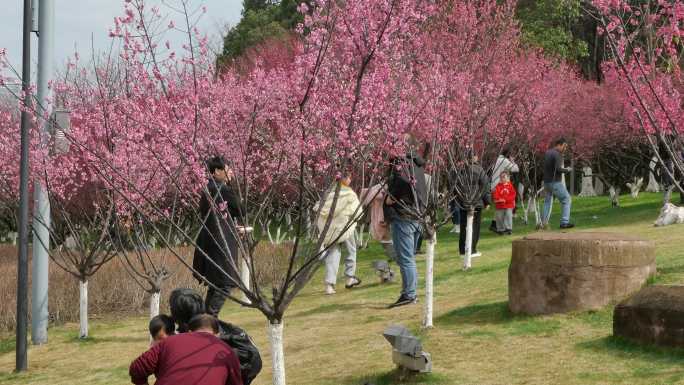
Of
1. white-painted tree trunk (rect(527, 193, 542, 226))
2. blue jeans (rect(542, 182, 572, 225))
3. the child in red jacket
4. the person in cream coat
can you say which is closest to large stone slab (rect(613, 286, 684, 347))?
the person in cream coat

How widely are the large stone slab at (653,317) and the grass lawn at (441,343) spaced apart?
0.09m

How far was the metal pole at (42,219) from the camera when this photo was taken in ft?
34.9

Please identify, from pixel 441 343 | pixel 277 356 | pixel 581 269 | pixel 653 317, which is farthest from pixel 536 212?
pixel 277 356

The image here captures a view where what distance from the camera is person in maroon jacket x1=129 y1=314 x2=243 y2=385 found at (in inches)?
171

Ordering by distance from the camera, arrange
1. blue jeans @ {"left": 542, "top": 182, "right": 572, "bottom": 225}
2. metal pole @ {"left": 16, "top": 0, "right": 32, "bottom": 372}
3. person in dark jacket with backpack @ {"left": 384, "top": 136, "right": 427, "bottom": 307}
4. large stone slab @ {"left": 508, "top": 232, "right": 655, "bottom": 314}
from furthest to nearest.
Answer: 1. blue jeans @ {"left": 542, "top": 182, "right": 572, "bottom": 225}
2. person in dark jacket with backpack @ {"left": 384, "top": 136, "right": 427, "bottom": 307}
3. metal pole @ {"left": 16, "top": 0, "right": 32, "bottom": 372}
4. large stone slab @ {"left": 508, "top": 232, "right": 655, "bottom": 314}

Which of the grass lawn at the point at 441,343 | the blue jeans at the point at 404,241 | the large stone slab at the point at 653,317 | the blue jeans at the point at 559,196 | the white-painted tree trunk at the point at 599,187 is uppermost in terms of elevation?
the white-painted tree trunk at the point at 599,187

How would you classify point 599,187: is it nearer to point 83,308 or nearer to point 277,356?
point 83,308

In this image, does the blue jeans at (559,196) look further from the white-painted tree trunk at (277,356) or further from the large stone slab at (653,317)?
the white-painted tree trunk at (277,356)

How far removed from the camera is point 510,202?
18.0m

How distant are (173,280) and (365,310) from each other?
4843 mm

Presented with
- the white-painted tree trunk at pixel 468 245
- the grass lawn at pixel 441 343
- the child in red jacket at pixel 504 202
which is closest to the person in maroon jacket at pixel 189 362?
the grass lawn at pixel 441 343

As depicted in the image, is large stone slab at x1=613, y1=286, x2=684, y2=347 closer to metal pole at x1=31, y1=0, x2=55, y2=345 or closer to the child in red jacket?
metal pole at x1=31, y1=0, x2=55, y2=345

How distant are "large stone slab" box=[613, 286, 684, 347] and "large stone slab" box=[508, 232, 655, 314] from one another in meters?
0.71

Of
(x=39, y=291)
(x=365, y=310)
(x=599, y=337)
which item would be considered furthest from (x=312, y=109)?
(x=39, y=291)
